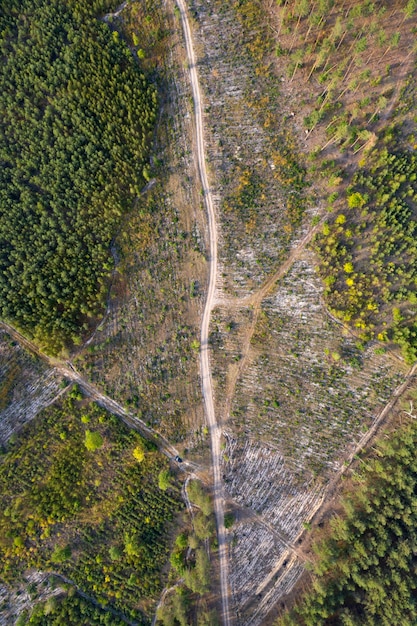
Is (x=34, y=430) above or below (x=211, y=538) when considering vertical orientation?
above

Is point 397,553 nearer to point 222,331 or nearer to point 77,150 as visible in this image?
point 222,331

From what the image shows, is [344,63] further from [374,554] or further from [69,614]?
[69,614]

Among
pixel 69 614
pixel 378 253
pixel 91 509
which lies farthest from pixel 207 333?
pixel 69 614

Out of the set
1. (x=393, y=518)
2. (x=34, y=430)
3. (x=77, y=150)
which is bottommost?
(x=393, y=518)

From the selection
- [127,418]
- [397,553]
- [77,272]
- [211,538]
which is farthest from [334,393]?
[77,272]

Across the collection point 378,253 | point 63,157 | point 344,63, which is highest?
point 344,63

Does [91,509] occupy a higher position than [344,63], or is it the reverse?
[344,63]
